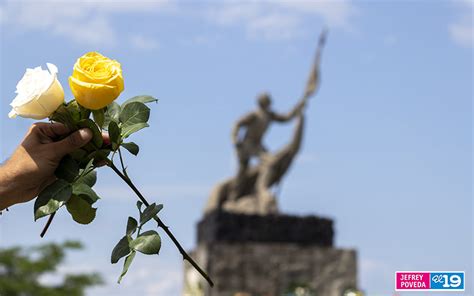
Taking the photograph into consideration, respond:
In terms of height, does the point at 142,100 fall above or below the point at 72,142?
above

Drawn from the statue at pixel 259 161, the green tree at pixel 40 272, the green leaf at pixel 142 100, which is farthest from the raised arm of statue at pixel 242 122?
the green leaf at pixel 142 100

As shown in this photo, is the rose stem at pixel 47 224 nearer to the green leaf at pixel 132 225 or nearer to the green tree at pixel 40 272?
the green leaf at pixel 132 225

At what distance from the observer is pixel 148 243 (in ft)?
6.94

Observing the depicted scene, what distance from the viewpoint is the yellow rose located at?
217 cm

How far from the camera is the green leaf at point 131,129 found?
7.36ft

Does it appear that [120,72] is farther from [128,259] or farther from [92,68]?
[128,259]

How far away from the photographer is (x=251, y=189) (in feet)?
56.3

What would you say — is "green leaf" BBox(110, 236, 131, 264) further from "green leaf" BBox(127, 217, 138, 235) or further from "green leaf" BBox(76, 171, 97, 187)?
"green leaf" BBox(76, 171, 97, 187)

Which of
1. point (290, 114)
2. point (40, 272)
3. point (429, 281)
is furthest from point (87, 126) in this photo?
point (40, 272)

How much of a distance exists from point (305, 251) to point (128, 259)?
1440 centimetres

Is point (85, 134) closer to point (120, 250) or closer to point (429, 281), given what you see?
point (120, 250)

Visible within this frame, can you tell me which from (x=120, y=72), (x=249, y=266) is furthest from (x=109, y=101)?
(x=249, y=266)

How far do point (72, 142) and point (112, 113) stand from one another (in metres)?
0.17

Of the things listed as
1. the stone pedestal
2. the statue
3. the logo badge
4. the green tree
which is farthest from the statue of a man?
the logo badge
